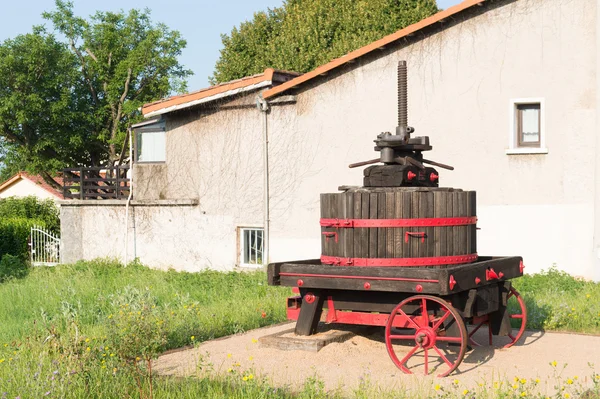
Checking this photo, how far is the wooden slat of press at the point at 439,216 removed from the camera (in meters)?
8.52

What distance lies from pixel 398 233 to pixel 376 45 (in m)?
10.1

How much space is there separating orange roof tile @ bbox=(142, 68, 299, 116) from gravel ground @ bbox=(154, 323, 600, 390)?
428 inches

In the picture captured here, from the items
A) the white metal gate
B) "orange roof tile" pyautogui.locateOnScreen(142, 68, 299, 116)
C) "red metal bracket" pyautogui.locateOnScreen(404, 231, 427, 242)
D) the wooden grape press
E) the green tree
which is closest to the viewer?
the wooden grape press

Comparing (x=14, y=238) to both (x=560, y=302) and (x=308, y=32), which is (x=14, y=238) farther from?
(x=560, y=302)

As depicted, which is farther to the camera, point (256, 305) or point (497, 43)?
point (497, 43)

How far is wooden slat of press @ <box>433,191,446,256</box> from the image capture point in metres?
8.52

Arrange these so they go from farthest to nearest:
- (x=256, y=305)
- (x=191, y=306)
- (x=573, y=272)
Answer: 1. (x=573, y=272)
2. (x=256, y=305)
3. (x=191, y=306)

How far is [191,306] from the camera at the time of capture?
11.4m

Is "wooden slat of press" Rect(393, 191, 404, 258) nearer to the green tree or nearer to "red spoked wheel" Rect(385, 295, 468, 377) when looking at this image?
"red spoked wheel" Rect(385, 295, 468, 377)

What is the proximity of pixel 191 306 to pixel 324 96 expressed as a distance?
8932 mm

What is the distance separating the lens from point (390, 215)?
8.51 metres

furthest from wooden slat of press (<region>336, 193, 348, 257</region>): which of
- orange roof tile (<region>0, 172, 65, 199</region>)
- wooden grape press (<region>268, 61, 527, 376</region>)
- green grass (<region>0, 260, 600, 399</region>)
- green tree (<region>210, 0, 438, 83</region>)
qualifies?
orange roof tile (<region>0, 172, 65, 199</region>)

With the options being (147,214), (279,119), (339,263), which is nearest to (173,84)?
(147,214)

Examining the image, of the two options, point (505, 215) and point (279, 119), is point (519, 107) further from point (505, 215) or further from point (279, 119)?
point (279, 119)
